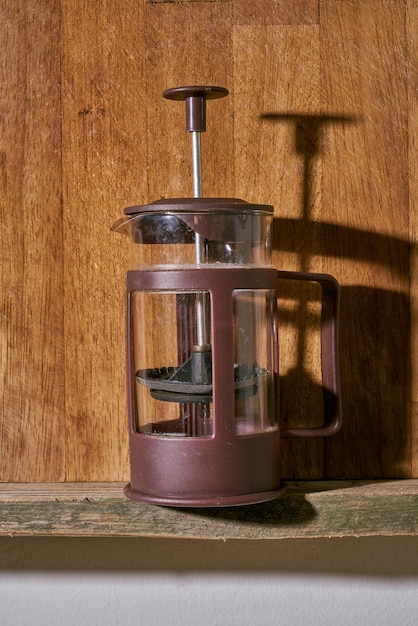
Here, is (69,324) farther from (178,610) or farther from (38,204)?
(178,610)

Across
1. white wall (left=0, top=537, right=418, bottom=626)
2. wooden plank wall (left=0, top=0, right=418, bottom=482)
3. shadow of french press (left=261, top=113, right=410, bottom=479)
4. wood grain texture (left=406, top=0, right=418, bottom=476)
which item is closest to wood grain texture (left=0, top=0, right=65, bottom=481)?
wooden plank wall (left=0, top=0, right=418, bottom=482)

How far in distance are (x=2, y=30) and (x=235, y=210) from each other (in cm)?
34

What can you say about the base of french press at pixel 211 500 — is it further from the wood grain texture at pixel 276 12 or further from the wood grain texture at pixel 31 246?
the wood grain texture at pixel 276 12

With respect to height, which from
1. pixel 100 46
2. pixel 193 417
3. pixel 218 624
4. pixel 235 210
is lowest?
pixel 218 624

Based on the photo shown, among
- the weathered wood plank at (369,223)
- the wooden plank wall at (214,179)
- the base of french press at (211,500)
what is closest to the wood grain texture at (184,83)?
the wooden plank wall at (214,179)

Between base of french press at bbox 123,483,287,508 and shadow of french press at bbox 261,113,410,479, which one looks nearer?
base of french press at bbox 123,483,287,508

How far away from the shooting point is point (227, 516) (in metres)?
0.87

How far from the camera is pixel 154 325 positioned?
84 cm

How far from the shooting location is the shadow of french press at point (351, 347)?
0.92 m

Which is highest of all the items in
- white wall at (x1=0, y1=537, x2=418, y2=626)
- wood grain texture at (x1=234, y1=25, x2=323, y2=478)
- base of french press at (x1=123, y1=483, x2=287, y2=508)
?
wood grain texture at (x1=234, y1=25, x2=323, y2=478)

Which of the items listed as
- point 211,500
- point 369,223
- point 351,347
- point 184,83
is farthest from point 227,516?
point 184,83

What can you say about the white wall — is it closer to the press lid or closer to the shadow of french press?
the shadow of french press

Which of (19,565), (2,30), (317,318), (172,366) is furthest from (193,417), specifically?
(2,30)

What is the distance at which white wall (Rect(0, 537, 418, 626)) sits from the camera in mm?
955
